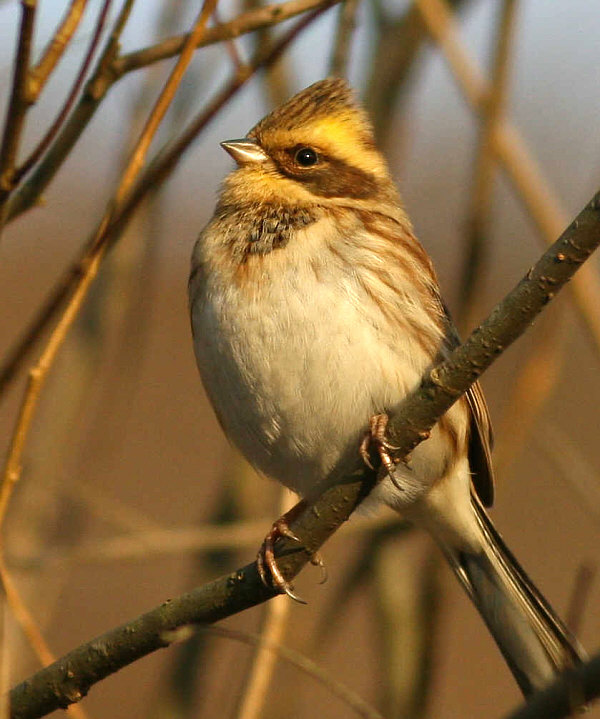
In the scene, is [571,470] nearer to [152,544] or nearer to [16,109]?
[152,544]

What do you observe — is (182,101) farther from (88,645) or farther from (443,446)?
(88,645)

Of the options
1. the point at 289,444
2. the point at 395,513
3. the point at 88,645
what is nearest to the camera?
the point at 88,645

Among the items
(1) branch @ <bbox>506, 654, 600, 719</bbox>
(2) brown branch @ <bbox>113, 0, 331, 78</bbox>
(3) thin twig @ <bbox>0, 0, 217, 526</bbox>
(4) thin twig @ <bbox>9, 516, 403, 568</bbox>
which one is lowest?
(4) thin twig @ <bbox>9, 516, 403, 568</bbox>

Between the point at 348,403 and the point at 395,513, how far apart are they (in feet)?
2.41

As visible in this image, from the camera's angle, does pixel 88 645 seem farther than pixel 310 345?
No

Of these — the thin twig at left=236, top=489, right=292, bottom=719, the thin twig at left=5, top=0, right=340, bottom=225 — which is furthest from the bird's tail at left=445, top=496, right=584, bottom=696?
the thin twig at left=5, top=0, right=340, bottom=225

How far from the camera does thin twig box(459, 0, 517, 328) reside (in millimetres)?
3666

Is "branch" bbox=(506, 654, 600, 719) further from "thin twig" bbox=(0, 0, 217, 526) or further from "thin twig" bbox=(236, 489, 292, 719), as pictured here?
"thin twig" bbox=(0, 0, 217, 526)

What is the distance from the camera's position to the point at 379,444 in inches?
110

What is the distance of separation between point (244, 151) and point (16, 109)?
122 cm

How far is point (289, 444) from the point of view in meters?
3.46

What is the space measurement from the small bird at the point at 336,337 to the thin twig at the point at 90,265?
0.73 metres

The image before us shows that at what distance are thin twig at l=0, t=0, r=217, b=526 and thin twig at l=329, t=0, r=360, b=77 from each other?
1.15m

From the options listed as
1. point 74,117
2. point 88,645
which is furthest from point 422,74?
point 88,645
